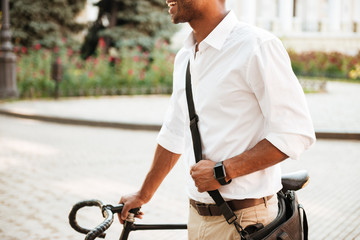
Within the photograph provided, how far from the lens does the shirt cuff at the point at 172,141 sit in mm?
2141

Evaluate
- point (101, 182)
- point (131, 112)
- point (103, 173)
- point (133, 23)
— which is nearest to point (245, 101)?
point (101, 182)

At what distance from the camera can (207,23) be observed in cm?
186

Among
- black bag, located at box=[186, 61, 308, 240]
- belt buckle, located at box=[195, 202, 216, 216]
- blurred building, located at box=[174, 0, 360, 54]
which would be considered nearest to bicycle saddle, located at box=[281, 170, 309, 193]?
black bag, located at box=[186, 61, 308, 240]

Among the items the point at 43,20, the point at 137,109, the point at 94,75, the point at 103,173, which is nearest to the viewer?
the point at 103,173

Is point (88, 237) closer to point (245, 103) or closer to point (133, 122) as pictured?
point (245, 103)

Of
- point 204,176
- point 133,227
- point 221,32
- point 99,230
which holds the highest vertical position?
point 221,32

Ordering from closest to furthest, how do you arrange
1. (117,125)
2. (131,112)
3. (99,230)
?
(99,230) → (117,125) → (131,112)

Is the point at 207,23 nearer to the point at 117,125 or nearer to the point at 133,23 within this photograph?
the point at 117,125

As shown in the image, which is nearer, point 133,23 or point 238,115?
point 238,115

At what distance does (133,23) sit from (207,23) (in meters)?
20.6

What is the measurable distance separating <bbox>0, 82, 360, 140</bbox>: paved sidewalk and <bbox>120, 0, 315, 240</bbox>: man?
8410 mm

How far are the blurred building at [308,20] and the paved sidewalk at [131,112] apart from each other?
24.4 meters

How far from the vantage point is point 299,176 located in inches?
85.0

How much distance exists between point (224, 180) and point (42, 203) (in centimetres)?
433
